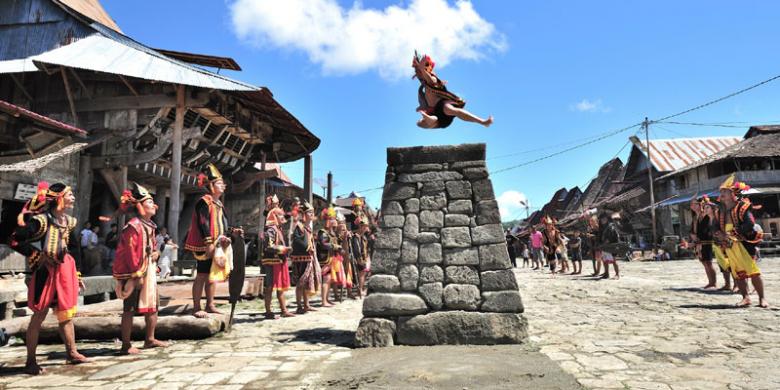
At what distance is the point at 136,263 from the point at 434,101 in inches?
147

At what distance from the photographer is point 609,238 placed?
38.1ft

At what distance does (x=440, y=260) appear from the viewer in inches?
193

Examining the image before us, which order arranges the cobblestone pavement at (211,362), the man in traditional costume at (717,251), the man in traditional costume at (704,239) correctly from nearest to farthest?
1. the cobblestone pavement at (211,362)
2. the man in traditional costume at (717,251)
3. the man in traditional costume at (704,239)

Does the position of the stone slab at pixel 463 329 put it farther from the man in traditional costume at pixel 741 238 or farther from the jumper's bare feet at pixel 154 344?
the man in traditional costume at pixel 741 238

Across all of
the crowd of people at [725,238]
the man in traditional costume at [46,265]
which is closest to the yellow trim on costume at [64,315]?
the man in traditional costume at [46,265]

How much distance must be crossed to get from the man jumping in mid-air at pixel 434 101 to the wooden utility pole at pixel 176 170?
8.73 m

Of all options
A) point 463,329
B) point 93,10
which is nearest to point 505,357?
point 463,329

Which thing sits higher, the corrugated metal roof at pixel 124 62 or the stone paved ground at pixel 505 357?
the corrugated metal roof at pixel 124 62

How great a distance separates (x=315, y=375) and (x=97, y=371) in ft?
6.35

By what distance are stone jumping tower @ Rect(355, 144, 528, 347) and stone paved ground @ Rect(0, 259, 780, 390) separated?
10.3 inches

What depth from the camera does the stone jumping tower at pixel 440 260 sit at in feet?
15.2

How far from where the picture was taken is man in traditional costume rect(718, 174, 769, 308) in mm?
6543

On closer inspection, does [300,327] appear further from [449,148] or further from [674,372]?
[674,372]

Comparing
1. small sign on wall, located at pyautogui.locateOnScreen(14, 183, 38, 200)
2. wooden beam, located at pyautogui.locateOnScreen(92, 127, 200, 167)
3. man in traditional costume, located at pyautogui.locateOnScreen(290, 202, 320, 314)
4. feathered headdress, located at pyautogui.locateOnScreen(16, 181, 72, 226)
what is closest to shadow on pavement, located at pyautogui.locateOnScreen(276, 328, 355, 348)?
man in traditional costume, located at pyautogui.locateOnScreen(290, 202, 320, 314)
